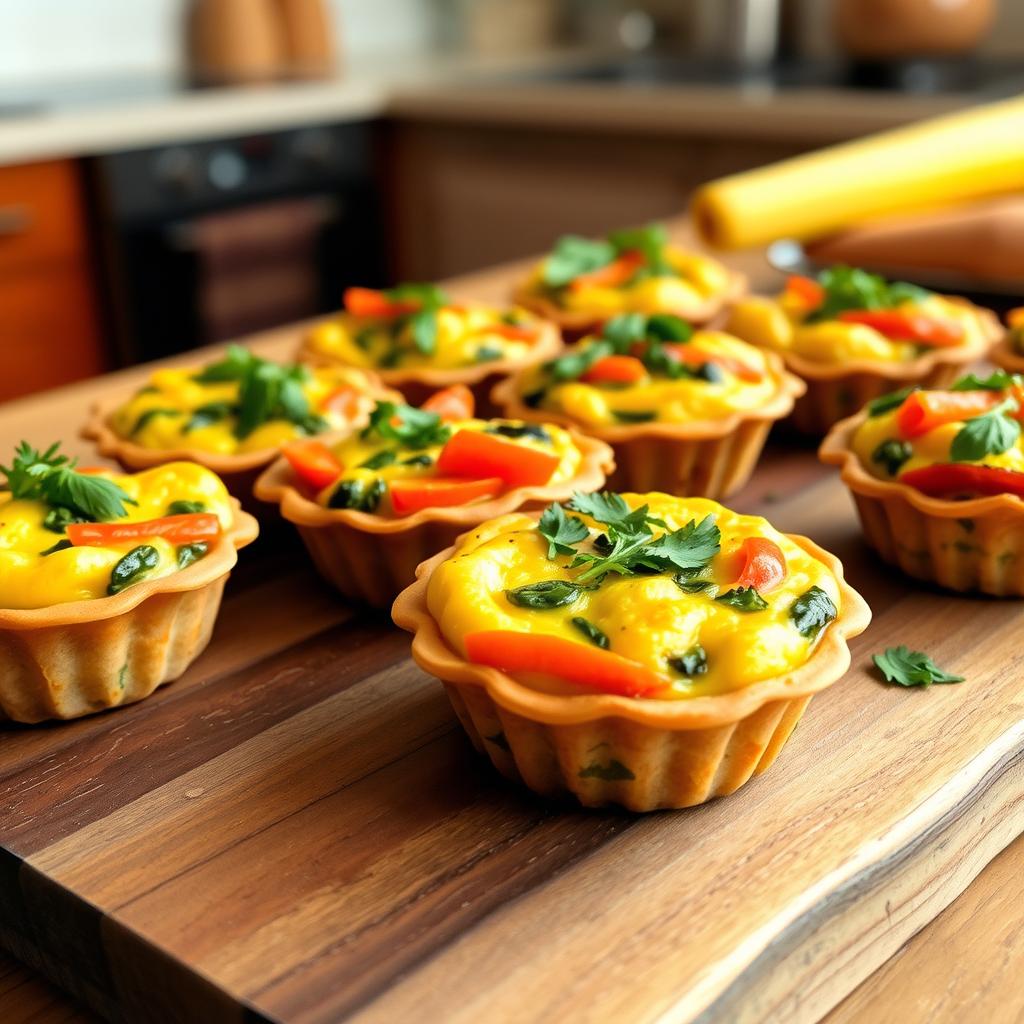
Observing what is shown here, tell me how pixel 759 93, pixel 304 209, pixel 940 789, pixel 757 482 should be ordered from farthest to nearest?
pixel 304 209 < pixel 759 93 < pixel 757 482 < pixel 940 789

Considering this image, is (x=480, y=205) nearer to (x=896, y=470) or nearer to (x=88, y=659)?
(x=896, y=470)

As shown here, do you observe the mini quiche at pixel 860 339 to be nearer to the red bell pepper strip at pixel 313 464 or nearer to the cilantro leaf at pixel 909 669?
the cilantro leaf at pixel 909 669

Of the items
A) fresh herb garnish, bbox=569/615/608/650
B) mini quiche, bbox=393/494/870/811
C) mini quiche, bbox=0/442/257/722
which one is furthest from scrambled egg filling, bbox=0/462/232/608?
fresh herb garnish, bbox=569/615/608/650

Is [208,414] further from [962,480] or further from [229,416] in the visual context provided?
[962,480]

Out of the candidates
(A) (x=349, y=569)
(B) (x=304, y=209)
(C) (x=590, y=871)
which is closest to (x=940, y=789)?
(C) (x=590, y=871)

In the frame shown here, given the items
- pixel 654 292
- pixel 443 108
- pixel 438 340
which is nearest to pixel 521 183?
pixel 443 108

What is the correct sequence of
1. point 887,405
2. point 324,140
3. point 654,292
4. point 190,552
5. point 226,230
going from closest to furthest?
point 190,552, point 887,405, point 654,292, point 226,230, point 324,140
